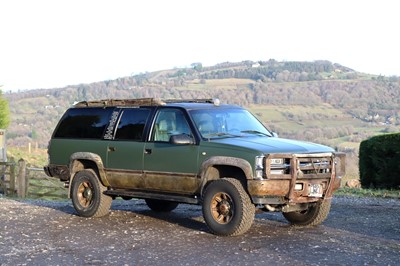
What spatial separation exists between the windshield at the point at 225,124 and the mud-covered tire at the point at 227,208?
94cm

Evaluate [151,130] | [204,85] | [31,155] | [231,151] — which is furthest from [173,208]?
[204,85]

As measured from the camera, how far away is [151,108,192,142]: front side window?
10.7 meters

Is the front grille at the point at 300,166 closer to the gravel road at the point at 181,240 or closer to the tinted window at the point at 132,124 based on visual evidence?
the gravel road at the point at 181,240

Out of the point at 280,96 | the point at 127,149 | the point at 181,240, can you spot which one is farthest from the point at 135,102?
the point at 280,96

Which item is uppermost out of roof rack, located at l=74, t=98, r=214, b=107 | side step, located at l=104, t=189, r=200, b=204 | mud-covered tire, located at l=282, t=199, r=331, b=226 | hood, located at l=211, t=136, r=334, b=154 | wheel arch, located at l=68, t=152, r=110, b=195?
roof rack, located at l=74, t=98, r=214, b=107

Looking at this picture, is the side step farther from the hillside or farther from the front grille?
the hillside

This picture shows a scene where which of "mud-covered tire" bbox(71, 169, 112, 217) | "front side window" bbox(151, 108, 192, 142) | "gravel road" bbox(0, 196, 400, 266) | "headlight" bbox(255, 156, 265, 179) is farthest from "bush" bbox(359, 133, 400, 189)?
"headlight" bbox(255, 156, 265, 179)

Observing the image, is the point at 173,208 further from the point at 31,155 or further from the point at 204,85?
the point at 204,85

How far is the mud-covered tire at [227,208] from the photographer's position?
9609 millimetres

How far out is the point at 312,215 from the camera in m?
10.8

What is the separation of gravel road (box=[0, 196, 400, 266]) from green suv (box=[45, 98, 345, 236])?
1.41 ft

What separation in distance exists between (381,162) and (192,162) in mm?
10266

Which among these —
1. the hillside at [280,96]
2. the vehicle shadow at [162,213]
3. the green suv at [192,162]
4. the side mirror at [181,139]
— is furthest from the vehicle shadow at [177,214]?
the hillside at [280,96]

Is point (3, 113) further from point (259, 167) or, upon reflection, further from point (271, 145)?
point (259, 167)
